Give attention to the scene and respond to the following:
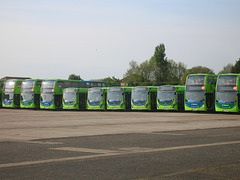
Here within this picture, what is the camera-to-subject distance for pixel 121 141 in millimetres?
13062

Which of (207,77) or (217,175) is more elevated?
(207,77)

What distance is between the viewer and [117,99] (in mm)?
44344

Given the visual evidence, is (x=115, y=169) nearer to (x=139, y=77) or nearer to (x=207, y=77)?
(x=207, y=77)

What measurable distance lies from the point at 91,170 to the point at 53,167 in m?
0.84

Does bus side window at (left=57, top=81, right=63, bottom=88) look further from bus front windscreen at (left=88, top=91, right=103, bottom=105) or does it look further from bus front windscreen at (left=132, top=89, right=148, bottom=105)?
bus front windscreen at (left=132, top=89, right=148, bottom=105)

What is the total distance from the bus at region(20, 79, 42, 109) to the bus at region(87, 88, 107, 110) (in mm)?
6376

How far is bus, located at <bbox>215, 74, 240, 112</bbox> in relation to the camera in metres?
34.3

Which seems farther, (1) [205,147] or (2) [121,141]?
(2) [121,141]

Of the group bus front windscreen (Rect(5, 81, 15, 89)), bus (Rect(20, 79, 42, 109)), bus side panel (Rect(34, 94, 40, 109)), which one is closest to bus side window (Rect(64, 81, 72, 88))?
bus (Rect(20, 79, 42, 109))

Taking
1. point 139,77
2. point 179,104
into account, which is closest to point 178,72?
point 139,77

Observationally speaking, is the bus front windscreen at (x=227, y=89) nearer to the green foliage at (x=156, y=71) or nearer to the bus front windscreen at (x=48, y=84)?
the bus front windscreen at (x=48, y=84)

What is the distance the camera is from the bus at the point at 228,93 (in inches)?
1351

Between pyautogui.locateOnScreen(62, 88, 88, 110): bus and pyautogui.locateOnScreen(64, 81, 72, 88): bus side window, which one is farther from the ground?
pyautogui.locateOnScreen(64, 81, 72, 88): bus side window

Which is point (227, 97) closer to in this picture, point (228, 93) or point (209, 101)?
point (228, 93)
